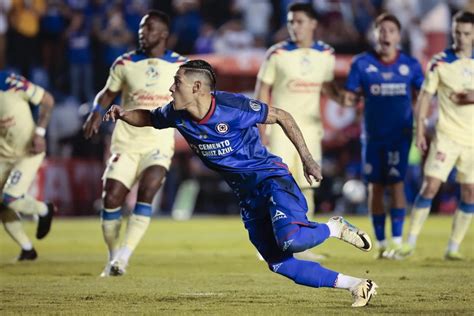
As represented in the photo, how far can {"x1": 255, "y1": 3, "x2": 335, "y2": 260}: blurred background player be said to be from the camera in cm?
1357

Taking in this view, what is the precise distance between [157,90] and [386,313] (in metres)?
4.91

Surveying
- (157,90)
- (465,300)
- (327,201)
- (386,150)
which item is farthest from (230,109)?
(327,201)

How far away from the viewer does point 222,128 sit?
28.8 ft

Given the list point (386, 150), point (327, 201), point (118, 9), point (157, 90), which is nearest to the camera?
point (157, 90)

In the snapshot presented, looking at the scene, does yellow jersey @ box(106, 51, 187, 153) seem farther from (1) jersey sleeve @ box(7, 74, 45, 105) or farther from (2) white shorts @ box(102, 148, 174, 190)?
(1) jersey sleeve @ box(7, 74, 45, 105)

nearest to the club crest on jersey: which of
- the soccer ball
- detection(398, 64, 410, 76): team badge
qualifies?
detection(398, 64, 410, 76): team badge

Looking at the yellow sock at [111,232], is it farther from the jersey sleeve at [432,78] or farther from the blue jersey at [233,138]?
the jersey sleeve at [432,78]

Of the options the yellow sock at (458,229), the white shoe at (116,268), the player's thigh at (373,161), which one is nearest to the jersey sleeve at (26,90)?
the white shoe at (116,268)

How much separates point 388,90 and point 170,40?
11910 millimetres

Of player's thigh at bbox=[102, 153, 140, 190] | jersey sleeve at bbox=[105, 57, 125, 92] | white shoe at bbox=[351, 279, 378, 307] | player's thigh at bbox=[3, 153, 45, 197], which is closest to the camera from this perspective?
white shoe at bbox=[351, 279, 378, 307]

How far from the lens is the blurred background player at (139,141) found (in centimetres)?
1188

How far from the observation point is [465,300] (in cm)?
887

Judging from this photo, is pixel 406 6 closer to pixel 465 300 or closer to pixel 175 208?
pixel 175 208

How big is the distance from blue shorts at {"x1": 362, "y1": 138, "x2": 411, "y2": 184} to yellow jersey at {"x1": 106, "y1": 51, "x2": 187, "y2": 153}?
3021 millimetres
